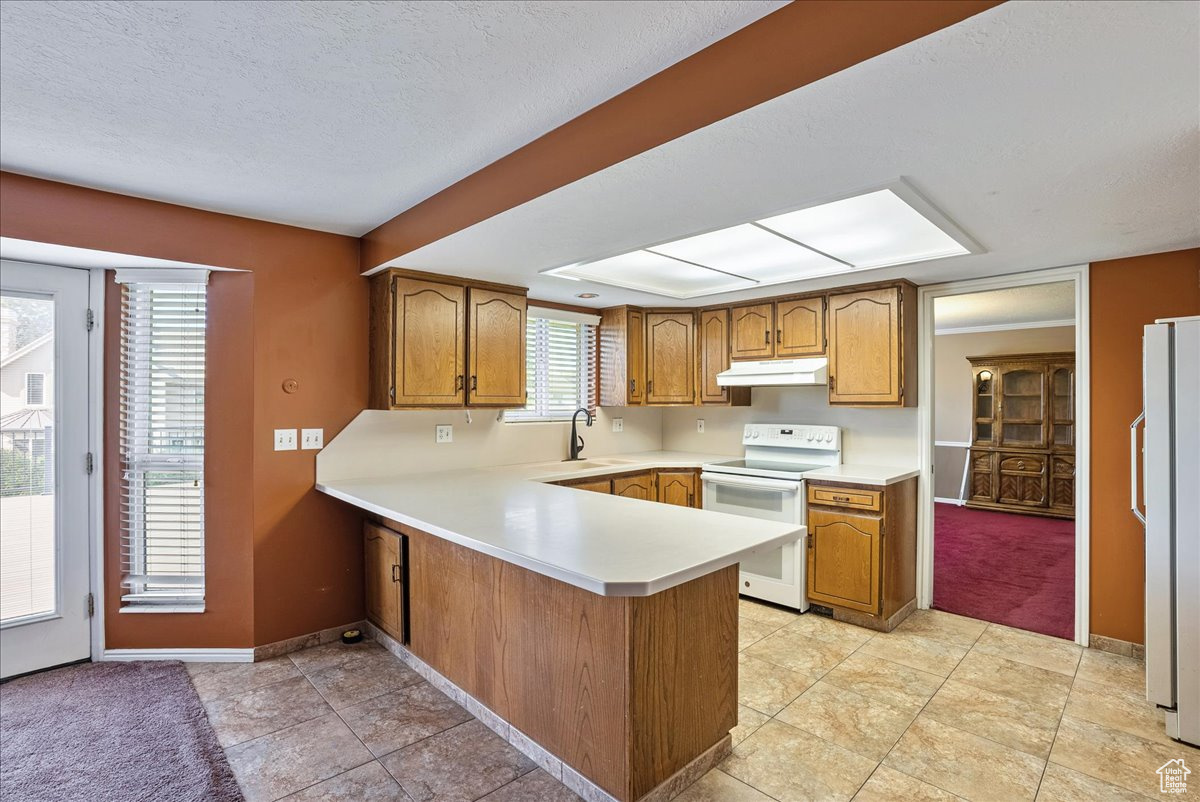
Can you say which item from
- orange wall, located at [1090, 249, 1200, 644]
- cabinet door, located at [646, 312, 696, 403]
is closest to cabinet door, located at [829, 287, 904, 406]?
orange wall, located at [1090, 249, 1200, 644]

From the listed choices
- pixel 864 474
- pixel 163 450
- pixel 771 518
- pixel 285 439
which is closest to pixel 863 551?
pixel 864 474

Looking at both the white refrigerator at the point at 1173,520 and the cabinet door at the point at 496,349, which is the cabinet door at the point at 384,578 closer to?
the cabinet door at the point at 496,349

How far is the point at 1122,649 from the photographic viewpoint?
2990 millimetres

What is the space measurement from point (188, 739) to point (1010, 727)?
3.25 m

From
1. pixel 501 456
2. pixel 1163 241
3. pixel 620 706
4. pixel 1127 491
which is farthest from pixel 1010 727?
pixel 501 456

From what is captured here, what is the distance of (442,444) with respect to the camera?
367 centimetres

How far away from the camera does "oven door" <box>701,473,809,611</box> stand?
3607mm

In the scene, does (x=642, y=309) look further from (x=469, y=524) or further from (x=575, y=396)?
(x=469, y=524)

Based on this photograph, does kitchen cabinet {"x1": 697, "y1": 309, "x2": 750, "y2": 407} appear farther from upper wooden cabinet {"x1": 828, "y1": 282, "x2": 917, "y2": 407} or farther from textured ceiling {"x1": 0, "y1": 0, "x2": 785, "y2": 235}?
textured ceiling {"x1": 0, "y1": 0, "x2": 785, "y2": 235}

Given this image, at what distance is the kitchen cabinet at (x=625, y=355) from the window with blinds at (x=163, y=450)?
2.69 metres

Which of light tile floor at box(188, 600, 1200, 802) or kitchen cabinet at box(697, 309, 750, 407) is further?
kitchen cabinet at box(697, 309, 750, 407)

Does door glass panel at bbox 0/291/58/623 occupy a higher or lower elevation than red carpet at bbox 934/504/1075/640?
higher

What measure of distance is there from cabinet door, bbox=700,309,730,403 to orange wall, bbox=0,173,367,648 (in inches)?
99.9

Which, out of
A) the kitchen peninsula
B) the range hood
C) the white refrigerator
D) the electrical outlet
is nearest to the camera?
the kitchen peninsula
